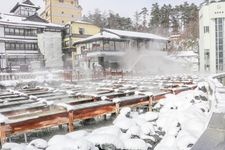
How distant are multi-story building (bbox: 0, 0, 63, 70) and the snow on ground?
29962 mm

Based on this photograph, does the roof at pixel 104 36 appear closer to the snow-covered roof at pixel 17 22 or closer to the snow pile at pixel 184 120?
the snow-covered roof at pixel 17 22

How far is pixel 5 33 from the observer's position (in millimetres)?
37188

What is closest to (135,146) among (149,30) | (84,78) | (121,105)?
(121,105)

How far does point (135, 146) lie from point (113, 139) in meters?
0.64

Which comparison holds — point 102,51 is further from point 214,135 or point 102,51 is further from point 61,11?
point 214,135

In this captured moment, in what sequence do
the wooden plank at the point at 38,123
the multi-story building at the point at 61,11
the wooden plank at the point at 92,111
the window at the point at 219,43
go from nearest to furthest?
1. the wooden plank at the point at 38,123
2. the wooden plank at the point at 92,111
3. the window at the point at 219,43
4. the multi-story building at the point at 61,11

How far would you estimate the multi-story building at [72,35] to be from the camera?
139ft

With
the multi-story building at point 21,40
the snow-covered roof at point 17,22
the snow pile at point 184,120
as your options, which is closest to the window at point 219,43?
the snow pile at point 184,120

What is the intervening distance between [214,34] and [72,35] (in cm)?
2203

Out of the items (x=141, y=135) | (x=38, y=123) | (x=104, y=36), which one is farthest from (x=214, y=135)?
(x=104, y=36)

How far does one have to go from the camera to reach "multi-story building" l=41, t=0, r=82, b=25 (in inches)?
2062

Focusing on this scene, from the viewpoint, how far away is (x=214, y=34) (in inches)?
1126

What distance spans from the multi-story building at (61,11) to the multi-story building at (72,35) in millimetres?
10649

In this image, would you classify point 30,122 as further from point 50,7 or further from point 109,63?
point 50,7
